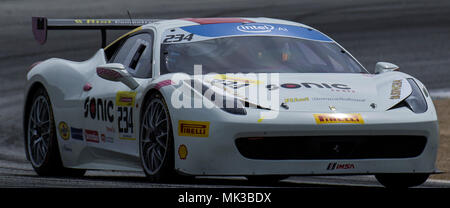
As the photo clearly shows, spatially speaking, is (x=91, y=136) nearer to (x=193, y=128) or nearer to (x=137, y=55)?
(x=137, y=55)

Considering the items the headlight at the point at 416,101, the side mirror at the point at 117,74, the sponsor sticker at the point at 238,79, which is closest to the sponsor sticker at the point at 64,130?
the side mirror at the point at 117,74

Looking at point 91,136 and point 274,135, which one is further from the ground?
point 274,135

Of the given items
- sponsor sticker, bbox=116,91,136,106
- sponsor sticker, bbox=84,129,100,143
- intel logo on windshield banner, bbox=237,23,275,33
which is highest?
intel logo on windshield banner, bbox=237,23,275,33

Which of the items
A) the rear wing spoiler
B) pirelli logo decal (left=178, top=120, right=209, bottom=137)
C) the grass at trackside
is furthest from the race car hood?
the rear wing spoiler

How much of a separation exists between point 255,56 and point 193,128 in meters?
1.18

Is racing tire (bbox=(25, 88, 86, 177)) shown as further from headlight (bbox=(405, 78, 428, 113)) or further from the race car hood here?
headlight (bbox=(405, 78, 428, 113))

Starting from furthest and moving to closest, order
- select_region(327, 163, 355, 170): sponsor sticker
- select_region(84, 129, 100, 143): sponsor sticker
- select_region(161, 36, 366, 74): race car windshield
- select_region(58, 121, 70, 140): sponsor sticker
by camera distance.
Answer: select_region(58, 121, 70, 140): sponsor sticker < select_region(84, 129, 100, 143): sponsor sticker < select_region(161, 36, 366, 74): race car windshield < select_region(327, 163, 355, 170): sponsor sticker

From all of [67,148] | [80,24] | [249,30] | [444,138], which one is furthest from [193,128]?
[444,138]

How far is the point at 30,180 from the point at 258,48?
1872 millimetres

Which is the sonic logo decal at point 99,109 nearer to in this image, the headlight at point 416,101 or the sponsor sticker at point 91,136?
the sponsor sticker at point 91,136

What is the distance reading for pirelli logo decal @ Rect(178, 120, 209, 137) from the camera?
6496 millimetres

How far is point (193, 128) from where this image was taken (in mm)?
6531
